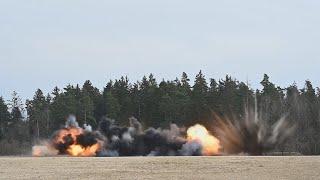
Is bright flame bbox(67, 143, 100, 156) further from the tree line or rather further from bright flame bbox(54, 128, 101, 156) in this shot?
the tree line

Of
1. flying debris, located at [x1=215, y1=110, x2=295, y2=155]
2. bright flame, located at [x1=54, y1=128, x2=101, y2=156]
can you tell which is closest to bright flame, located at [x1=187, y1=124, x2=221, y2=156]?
flying debris, located at [x1=215, y1=110, x2=295, y2=155]

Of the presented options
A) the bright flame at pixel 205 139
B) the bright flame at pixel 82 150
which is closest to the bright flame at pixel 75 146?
the bright flame at pixel 82 150

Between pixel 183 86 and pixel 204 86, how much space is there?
4.93 m

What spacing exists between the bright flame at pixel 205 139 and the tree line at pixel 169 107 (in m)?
11.1

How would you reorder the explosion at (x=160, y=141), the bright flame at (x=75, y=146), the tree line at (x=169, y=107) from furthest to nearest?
the tree line at (x=169, y=107) → the bright flame at (x=75, y=146) → the explosion at (x=160, y=141)

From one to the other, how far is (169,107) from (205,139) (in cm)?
2290

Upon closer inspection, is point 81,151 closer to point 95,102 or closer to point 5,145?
point 5,145

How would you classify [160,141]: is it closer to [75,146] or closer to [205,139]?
[205,139]

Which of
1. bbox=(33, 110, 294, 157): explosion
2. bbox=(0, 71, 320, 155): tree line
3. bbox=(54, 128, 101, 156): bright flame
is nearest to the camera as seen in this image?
bbox=(33, 110, 294, 157): explosion

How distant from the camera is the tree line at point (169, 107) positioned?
11262 centimetres

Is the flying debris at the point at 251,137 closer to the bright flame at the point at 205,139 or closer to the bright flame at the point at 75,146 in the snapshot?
the bright flame at the point at 205,139

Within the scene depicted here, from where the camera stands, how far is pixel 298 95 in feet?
440

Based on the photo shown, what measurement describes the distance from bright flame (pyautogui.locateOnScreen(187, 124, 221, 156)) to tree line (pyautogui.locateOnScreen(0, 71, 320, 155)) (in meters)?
11.1

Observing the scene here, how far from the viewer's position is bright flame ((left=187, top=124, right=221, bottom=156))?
9262 cm
